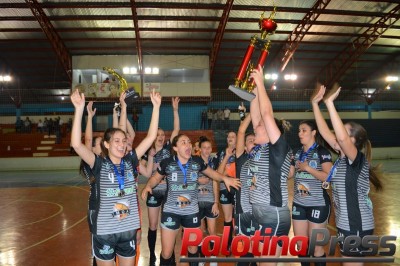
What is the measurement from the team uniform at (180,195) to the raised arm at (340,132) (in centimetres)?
214

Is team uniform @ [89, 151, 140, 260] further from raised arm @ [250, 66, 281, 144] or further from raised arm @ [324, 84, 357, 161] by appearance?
raised arm @ [324, 84, 357, 161]

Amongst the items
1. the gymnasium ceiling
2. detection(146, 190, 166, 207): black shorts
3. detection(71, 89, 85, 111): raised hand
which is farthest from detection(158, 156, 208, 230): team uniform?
the gymnasium ceiling

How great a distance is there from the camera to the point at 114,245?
3.46m

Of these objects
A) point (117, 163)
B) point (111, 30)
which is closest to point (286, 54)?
point (111, 30)

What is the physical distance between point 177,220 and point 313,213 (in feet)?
6.32

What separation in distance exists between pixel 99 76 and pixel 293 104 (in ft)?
51.2

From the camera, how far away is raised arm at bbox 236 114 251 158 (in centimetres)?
437

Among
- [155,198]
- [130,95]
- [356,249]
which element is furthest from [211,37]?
[356,249]

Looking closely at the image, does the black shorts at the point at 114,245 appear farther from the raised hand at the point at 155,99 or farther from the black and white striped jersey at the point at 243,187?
the black and white striped jersey at the point at 243,187

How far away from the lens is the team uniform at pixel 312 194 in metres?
4.52

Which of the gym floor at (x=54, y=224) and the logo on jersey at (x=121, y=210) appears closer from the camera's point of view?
the logo on jersey at (x=121, y=210)

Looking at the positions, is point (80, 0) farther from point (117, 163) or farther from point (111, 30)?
point (117, 163)

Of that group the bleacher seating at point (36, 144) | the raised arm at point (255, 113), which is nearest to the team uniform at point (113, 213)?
the raised arm at point (255, 113)

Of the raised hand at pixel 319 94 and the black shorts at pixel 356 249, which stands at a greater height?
the raised hand at pixel 319 94
